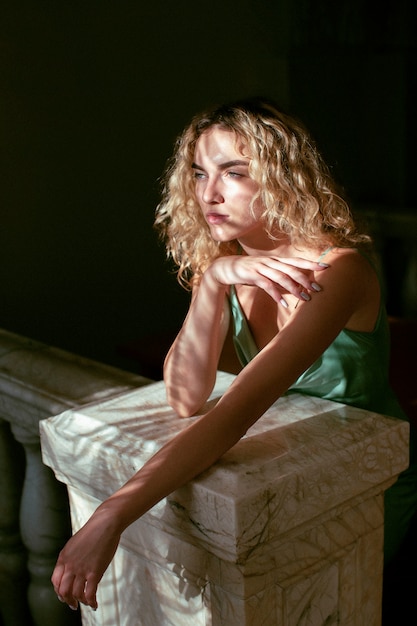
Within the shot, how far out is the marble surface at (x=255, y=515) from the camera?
1248 millimetres

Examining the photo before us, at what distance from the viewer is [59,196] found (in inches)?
161

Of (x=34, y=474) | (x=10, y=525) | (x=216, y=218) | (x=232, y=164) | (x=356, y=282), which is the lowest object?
(x=10, y=525)

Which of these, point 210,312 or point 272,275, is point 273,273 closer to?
point 272,275

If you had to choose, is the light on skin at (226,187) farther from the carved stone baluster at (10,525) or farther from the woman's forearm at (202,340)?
the carved stone baluster at (10,525)

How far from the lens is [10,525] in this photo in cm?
207

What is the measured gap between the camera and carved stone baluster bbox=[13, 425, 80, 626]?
1.89 m

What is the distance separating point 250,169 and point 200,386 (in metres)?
0.55

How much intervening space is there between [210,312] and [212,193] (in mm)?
281

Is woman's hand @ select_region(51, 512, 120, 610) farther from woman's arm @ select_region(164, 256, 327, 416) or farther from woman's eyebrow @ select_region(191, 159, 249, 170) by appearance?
woman's eyebrow @ select_region(191, 159, 249, 170)

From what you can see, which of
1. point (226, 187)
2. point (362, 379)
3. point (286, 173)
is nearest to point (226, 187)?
point (226, 187)

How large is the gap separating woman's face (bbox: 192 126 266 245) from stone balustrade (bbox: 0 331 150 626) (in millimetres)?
414

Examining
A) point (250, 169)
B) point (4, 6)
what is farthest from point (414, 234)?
point (250, 169)

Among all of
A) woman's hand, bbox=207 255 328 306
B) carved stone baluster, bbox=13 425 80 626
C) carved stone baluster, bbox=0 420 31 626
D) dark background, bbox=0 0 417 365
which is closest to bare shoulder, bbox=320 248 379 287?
woman's hand, bbox=207 255 328 306

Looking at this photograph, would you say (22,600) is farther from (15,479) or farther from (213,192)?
(213,192)
